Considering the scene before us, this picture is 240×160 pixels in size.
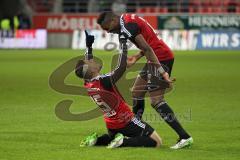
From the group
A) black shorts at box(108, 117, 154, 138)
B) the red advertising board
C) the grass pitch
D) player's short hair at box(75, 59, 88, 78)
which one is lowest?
the red advertising board

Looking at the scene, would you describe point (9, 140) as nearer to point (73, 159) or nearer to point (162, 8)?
point (73, 159)

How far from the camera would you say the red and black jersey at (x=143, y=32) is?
10.1 m

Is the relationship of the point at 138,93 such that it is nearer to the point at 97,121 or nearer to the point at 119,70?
the point at 119,70

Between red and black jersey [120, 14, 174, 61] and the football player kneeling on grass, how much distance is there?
0.73 feet

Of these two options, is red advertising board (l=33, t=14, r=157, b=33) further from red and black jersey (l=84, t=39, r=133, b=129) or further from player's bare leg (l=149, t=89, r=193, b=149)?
red and black jersey (l=84, t=39, r=133, b=129)

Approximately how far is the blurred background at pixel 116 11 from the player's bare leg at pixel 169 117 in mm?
32069

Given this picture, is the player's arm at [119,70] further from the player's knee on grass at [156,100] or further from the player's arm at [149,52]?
the player's knee on grass at [156,100]

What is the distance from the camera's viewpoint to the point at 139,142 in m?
10.1

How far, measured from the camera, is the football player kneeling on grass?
32.3ft

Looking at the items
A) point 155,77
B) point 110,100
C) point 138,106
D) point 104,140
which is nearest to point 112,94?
point 110,100

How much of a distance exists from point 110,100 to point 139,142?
2.38ft

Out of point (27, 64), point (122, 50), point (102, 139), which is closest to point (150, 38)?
point (122, 50)

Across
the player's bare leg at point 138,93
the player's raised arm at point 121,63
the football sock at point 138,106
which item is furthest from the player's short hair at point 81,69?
the football sock at point 138,106

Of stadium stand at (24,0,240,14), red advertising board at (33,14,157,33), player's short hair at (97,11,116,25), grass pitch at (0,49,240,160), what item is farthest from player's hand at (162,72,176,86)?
stadium stand at (24,0,240,14)
